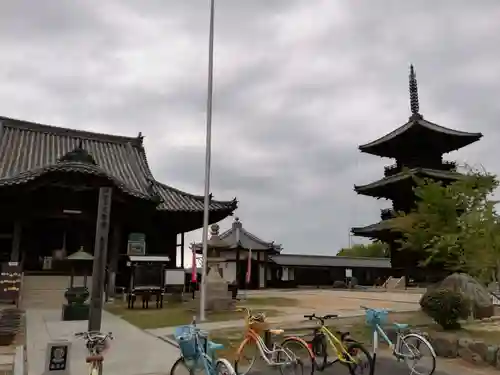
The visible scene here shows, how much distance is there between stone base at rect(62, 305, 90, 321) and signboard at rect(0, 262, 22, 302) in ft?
9.74

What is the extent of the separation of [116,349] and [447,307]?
702 centimetres

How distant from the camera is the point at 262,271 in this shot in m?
36.2

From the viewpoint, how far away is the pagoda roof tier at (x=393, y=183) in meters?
29.7

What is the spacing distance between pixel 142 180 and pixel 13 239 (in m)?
7.11

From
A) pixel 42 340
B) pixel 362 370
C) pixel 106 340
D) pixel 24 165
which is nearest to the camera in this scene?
pixel 106 340

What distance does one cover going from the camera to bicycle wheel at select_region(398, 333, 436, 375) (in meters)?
6.72

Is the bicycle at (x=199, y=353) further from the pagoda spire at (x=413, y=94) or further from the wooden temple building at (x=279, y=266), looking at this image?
the pagoda spire at (x=413, y=94)

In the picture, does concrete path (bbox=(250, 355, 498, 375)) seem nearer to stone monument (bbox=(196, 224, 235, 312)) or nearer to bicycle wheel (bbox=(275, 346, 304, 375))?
bicycle wheel (bbox=(275, 346, 304, 375))

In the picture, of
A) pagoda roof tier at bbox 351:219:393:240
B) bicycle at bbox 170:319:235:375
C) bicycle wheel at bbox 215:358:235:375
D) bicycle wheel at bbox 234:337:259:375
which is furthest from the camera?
pagoda roof tier at bbox 351:219:393:240

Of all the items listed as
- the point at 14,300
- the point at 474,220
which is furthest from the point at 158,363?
the point at 14,300

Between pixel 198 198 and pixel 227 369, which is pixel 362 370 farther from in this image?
pixel 198 198

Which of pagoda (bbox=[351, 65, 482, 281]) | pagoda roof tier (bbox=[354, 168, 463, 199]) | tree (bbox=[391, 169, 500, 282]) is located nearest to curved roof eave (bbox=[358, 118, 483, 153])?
pagoda (bbox=[351, 65, 482, 281])

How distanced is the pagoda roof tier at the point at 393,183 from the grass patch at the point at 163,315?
18558 millimetres

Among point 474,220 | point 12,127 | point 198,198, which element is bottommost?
point 474,220
